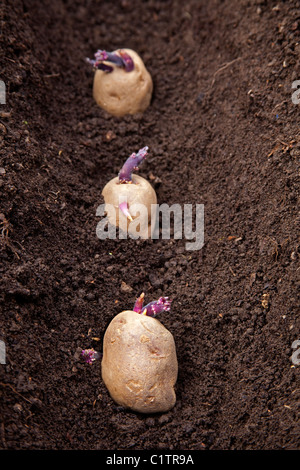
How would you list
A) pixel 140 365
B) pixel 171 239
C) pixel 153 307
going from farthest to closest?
1. pixel 171 239
2. pixel 153 307
3. pixel 140 365

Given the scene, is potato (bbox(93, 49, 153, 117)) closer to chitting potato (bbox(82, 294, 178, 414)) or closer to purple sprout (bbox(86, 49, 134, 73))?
purple sprout (bbox(86, 49, 134, 73))

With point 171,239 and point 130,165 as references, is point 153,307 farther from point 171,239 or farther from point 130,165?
point 130,165

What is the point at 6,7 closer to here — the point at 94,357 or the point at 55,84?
the point at 55,84

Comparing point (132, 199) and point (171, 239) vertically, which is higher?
point (132, 199)

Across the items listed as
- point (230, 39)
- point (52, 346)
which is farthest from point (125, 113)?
point (52, 346)

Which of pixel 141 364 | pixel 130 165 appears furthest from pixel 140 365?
pixel 130 165

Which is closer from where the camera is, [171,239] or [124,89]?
[171,239]

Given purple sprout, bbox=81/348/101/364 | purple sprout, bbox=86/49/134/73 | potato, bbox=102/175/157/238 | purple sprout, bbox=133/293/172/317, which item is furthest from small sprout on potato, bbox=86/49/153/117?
purple sprout, bbox=81/348/101/364
